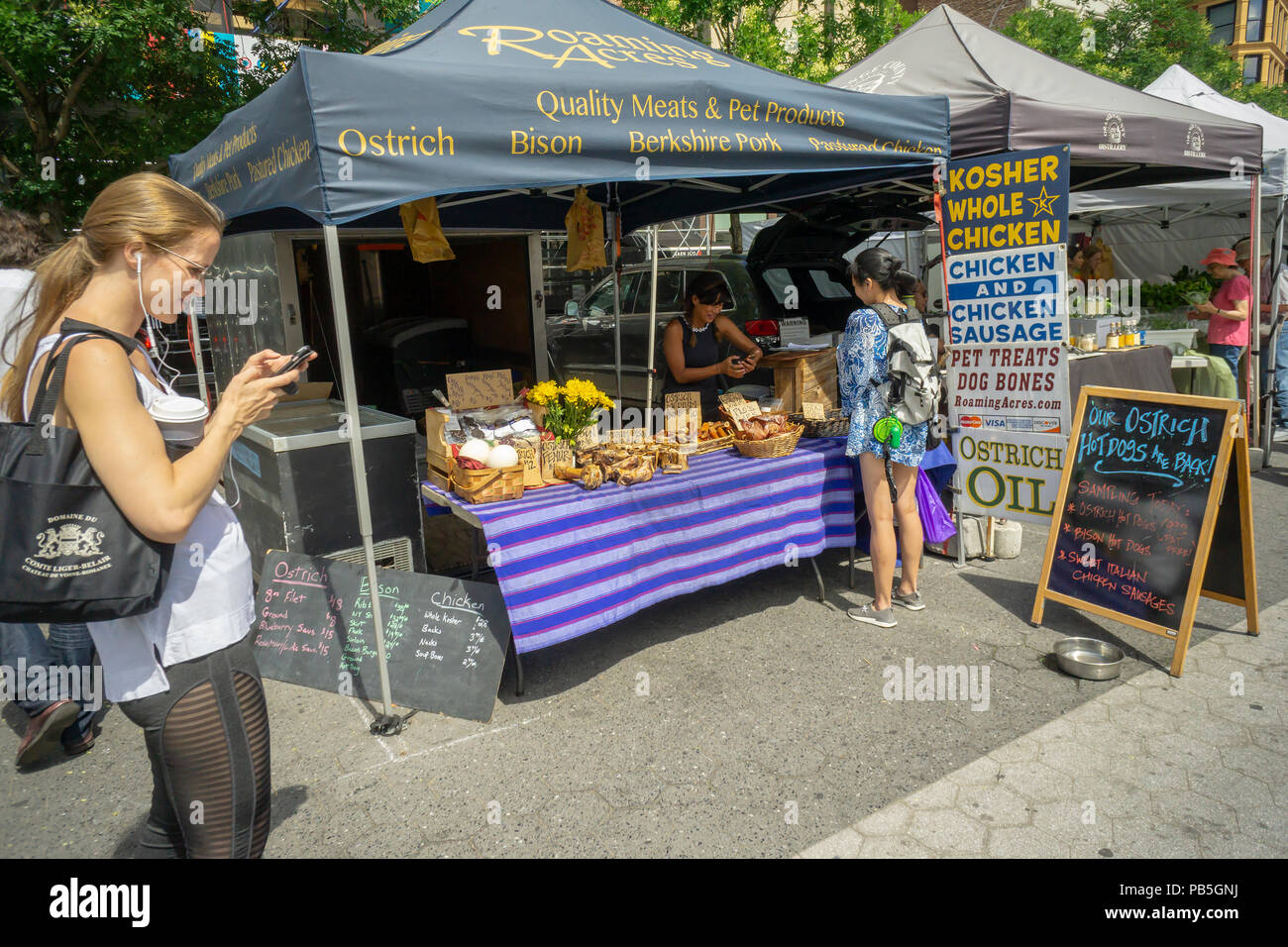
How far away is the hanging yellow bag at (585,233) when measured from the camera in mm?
5188

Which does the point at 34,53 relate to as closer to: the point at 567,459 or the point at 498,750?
the point at 567,459

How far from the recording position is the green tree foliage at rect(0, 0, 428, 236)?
21.1 ft

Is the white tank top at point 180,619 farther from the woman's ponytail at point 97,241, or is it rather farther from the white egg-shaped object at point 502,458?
the white egg-shaped object at point 502,458

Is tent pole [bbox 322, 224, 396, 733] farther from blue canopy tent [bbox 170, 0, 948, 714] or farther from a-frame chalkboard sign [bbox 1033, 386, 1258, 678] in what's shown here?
a-frame chalkboard sign [bbox 1033, 386, 1258, 678]

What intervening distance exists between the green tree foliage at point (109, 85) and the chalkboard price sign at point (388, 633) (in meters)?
5.18

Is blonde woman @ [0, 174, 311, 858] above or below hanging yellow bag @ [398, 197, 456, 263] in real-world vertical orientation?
below

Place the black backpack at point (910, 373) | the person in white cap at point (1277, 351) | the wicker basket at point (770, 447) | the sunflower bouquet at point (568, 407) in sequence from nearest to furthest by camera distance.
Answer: the sunflower bouquet at point (568, 407)
the black backpack at point (910, 373)
the wicker basket at point (770, 447)
the person in white cap at point (1277, 351)

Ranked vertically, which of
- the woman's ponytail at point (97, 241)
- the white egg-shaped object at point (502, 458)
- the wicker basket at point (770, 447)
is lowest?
the wicker basket at point (770, 447)

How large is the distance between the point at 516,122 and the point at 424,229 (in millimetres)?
1019

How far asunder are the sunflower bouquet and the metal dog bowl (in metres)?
2.50

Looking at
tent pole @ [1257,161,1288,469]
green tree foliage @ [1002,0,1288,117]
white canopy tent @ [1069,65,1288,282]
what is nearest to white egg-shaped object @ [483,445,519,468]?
white canopy tent @ [1069,65,1288,282]

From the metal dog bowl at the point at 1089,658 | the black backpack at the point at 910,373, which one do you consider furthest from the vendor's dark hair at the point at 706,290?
the metal dog bowl at the point at 1089,658
